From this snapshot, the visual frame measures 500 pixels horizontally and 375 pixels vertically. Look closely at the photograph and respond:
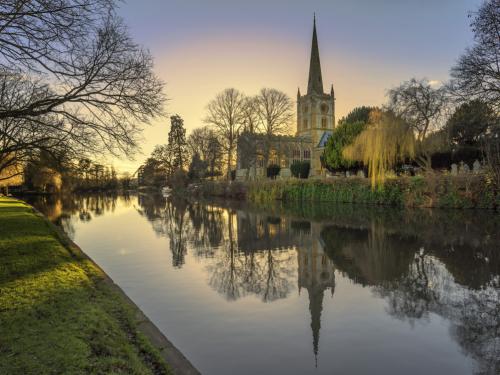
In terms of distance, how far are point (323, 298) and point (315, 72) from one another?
8042 centimetres

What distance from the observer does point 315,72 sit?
267ft

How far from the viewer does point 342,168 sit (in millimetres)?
39281

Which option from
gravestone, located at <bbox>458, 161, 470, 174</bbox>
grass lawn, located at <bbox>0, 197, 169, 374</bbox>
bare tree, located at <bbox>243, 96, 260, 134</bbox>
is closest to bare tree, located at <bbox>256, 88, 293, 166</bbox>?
bare tree, located at <bbox>243, 96, 260, 134</bbox>

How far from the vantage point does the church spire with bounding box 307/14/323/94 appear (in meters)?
79.1

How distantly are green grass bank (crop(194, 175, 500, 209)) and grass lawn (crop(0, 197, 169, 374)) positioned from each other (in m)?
23.7

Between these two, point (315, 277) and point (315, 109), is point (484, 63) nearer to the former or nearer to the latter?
point (315, 277)

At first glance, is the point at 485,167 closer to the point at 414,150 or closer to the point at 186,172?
the point at 414,150

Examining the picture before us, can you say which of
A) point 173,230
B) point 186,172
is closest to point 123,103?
point 173,230

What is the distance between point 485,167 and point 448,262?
1724 centimetres

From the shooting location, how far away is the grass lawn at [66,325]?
141 inches

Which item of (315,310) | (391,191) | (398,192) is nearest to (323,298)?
(315,310)

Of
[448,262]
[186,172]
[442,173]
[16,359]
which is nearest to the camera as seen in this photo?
[16,359]

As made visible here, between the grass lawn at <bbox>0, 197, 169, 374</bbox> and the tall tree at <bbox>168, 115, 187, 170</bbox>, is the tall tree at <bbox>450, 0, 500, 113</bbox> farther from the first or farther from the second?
the tall tree at <bbox>168, 115, 187, 170</bbox>

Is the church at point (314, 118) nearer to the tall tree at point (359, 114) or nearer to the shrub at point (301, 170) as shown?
the tall tree at point (359, 114)
